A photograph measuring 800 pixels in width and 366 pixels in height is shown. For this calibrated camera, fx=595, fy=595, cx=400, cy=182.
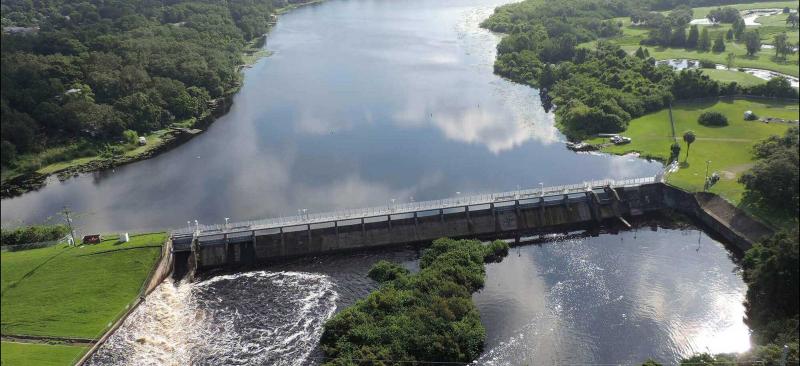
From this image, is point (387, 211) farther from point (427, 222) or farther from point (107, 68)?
point (107, 68)

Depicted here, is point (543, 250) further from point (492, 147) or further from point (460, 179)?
point (492, 147)

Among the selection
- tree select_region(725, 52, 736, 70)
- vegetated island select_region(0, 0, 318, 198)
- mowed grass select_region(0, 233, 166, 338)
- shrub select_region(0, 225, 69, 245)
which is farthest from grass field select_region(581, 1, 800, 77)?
vegetated island select_region(0, 0, 318, 198)

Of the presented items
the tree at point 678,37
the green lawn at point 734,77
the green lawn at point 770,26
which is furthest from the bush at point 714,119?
the tree at point 678,37

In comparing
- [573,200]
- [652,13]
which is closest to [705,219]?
[573,200]

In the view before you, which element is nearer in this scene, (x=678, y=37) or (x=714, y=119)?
(x=714, y=119)

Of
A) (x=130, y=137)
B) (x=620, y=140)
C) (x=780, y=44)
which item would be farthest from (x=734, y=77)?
(x=130, y=137)
